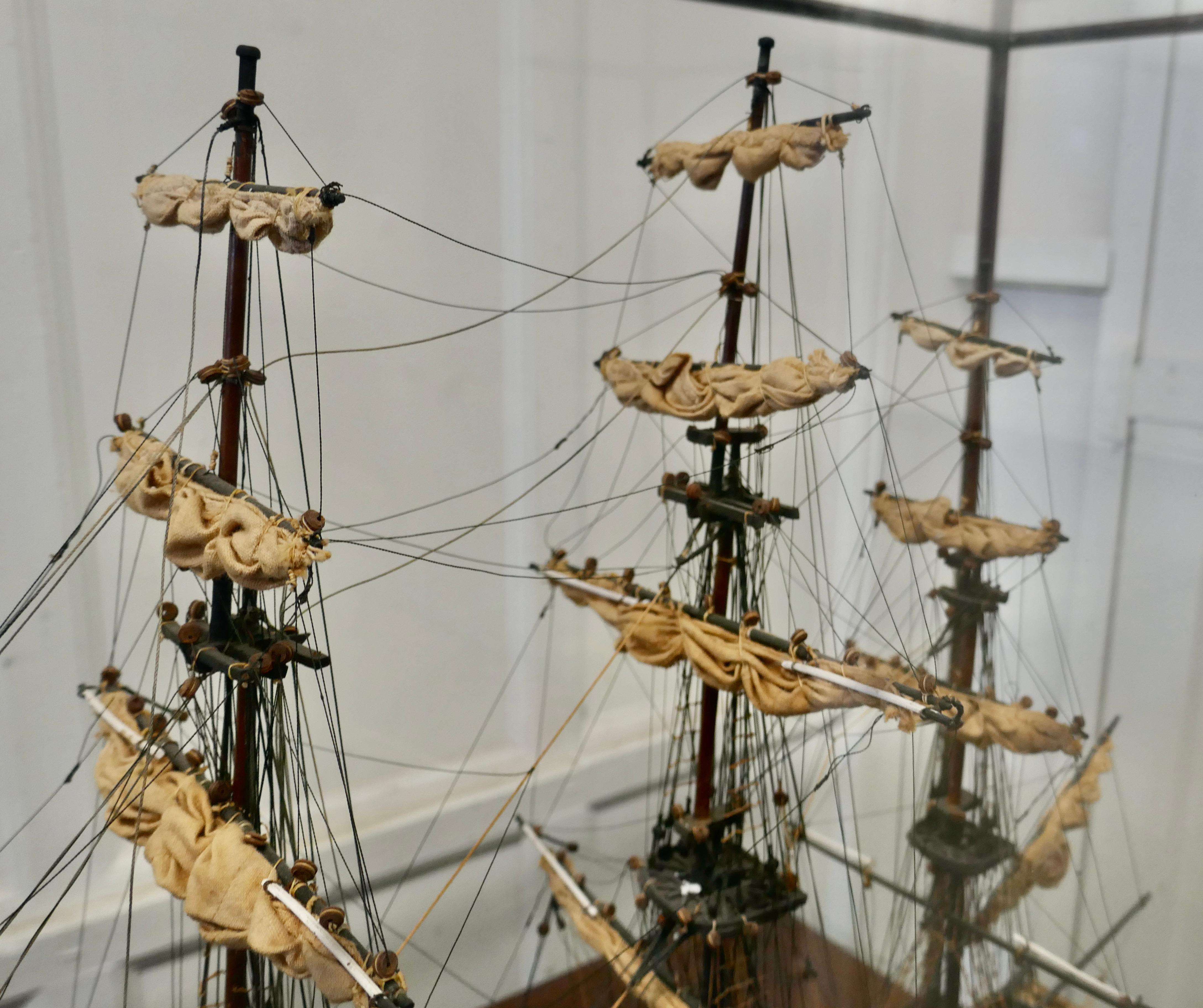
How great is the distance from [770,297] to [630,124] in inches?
21.5

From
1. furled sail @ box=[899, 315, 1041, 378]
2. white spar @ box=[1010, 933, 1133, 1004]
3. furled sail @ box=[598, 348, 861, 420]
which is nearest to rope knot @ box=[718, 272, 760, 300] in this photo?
furled sail @ box=[598, 348, 861, 420]

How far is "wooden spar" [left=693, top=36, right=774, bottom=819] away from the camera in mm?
2074

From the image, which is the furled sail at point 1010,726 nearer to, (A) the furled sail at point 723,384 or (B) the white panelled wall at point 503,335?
(B) the white panelled wall at point 503,335

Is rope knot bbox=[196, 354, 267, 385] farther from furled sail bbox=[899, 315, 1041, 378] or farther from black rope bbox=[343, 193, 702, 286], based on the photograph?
furled sail bbox=[899, 315, 1041, 378]

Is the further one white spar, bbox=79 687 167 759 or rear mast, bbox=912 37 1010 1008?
rear mast, bbox=912 37 1010 1008

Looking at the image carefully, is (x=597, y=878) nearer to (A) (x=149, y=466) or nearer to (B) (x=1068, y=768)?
(B) (x=1068, y=768)

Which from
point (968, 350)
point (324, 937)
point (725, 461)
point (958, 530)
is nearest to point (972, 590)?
point (958, 530)

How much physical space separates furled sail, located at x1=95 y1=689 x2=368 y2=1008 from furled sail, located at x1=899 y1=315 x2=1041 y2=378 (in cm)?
175

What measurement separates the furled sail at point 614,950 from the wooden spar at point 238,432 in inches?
32.4

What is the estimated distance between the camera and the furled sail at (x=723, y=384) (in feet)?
6.23

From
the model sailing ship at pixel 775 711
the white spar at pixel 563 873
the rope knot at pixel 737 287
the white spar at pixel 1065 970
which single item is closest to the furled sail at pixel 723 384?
the model sailing ship at pixel 775 711

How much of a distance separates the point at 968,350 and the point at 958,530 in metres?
0.41

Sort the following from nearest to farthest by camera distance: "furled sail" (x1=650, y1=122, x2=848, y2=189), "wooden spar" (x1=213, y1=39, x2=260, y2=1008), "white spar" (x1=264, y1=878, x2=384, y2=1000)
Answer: "white spar" (x1=264, y1=878, x2=384, y2=1000) → "wooden spar" (x1=213, y1=39, x2=260, y2=1008) → "furled sail" (x1=650, y1=122, x2=848, y2=189)

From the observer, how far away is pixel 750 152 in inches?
79.3
